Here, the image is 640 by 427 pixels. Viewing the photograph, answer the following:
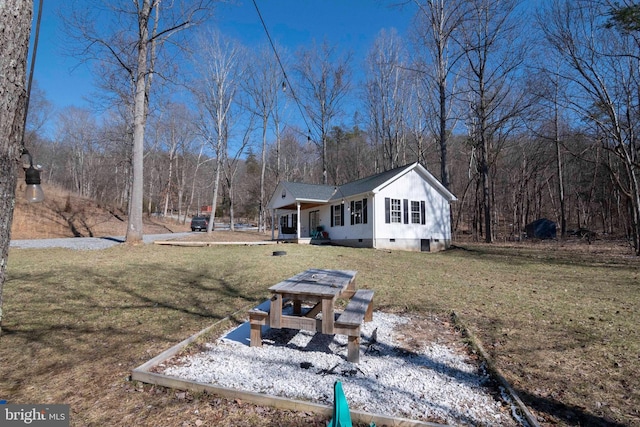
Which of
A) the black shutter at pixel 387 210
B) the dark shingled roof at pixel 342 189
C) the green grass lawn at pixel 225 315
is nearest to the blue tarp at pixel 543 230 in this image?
the dark shingled roof at pixel 342 189

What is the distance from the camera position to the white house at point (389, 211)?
52.1ft

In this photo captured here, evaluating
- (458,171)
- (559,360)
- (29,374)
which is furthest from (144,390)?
(458,171)

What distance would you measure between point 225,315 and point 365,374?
2582 millimetres

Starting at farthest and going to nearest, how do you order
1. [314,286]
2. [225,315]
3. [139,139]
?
[139,139] < [225,315] < [314,286]

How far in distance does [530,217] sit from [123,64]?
3747 centimetres

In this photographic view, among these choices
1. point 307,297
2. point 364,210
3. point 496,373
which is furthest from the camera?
point 364,210

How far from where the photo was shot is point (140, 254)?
10.1 m

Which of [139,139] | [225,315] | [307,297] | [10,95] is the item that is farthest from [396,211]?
[10,95]

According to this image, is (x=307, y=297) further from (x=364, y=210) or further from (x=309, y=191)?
(x=309, y=191)

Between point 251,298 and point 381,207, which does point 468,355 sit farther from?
point 381,207

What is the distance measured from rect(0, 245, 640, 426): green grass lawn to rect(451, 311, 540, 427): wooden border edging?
95 millimetres
